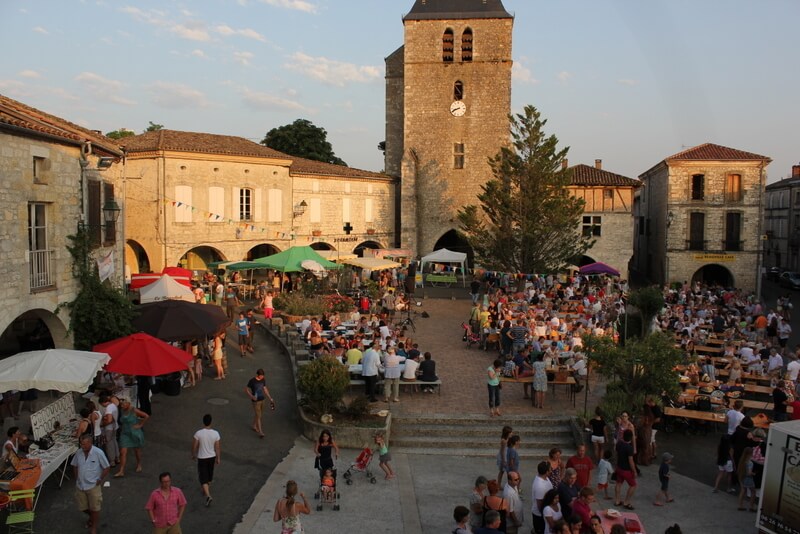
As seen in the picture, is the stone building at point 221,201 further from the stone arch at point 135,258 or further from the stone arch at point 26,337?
the stone arch at point 26,337

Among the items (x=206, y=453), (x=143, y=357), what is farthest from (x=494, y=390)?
(x=143, y=357)

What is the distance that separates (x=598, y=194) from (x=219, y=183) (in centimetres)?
2001

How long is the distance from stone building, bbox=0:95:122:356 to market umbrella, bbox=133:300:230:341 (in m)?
1.69

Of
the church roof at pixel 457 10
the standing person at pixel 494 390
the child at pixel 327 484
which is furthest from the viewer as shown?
the church roof at pixel 457 10

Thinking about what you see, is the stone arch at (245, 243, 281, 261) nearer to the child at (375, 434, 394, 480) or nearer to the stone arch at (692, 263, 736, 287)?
the stone arch at (692, 263, 736, 287)

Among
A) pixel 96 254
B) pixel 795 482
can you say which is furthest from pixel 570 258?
pixel 795 482

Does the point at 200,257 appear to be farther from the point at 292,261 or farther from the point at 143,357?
the point at 143,357

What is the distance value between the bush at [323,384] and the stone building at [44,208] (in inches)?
209

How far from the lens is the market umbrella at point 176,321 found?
13.3 m

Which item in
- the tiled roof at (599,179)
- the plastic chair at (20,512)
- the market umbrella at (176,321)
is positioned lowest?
the plastic chair at (20,512)

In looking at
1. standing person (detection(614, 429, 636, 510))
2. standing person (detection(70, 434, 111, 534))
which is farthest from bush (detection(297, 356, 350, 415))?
standing person (detection(614, 429, 636, 510))

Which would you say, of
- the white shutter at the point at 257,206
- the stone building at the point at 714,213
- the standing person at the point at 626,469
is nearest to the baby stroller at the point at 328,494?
the standing person at the point at 626,469

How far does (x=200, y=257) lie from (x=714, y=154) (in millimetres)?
A: 26429

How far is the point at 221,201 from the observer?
92.9 ft
